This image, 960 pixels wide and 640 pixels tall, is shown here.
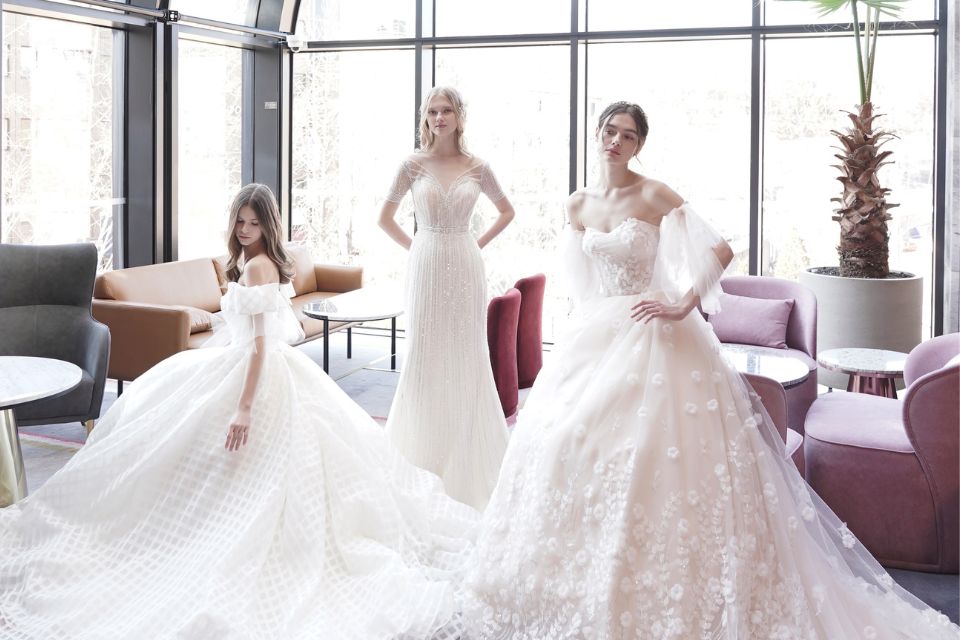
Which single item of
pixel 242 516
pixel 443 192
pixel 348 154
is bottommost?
pixel 242 516

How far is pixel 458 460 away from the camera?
4.12 meters

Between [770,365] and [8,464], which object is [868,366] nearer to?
[770,365]

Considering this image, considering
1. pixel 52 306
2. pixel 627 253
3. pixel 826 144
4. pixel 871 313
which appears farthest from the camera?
pixel 826 144

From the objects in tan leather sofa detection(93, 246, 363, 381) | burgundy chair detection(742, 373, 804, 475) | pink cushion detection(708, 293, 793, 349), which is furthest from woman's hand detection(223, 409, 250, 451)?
pink cushion detection(708, 293, 793, 349)

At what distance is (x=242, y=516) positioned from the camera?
3.19 m

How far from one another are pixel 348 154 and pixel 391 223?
4.63 metres

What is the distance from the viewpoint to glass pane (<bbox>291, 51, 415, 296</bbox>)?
874cm

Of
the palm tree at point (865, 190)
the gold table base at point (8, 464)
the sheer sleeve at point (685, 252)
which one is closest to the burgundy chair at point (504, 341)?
the sheer sleeve at point (685, 252)

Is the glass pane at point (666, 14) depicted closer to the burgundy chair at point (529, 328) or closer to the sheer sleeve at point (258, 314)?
the burgundy chair at point (529, 328)

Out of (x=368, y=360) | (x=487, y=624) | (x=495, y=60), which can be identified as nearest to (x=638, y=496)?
(x=487, y=624)

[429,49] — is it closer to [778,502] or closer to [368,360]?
[368,360]

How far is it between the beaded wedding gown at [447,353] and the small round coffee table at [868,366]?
1.93m

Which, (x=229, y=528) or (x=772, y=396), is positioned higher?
(x=772, y=396)

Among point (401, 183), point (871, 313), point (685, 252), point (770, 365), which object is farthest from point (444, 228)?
point (871, 313)
